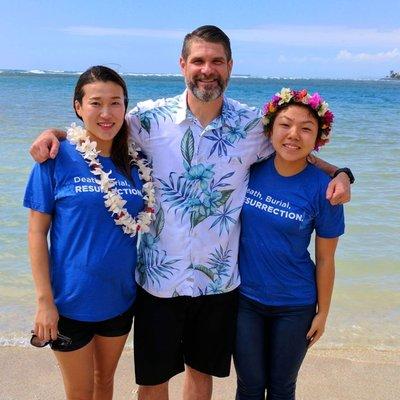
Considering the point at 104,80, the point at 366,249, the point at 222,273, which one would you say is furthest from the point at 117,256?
the point at 366,249

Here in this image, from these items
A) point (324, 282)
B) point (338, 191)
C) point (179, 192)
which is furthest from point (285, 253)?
Result: point (179, 192)

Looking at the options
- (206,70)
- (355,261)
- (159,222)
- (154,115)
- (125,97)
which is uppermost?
(206,70)

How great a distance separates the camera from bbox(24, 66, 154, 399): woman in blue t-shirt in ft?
8.95

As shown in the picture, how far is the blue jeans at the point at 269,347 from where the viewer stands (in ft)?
9.91

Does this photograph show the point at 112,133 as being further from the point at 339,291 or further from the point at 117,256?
the point at 339,291

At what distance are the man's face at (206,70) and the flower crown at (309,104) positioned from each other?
1.08 feet

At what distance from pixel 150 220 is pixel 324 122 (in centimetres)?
117

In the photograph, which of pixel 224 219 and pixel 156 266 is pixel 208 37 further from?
pixel 156 266

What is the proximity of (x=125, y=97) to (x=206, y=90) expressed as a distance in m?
0.48

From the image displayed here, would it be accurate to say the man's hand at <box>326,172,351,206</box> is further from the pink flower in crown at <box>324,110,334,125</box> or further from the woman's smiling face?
the woman's smiling face

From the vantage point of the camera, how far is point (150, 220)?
2988mm

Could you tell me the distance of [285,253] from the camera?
9.80 ft

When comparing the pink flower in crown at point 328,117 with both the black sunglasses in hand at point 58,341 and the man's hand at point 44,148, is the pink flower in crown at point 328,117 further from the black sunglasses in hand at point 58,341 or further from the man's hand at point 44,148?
the black sunglasses in hand at point 58,341

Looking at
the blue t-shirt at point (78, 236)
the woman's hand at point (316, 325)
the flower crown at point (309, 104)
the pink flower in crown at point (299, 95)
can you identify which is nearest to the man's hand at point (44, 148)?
the blue t-shirt at point (78, 236)
